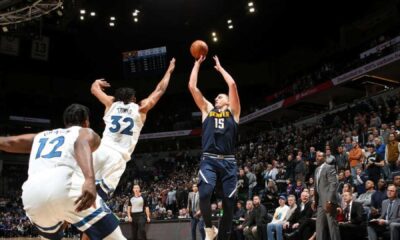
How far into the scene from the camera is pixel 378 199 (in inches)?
379

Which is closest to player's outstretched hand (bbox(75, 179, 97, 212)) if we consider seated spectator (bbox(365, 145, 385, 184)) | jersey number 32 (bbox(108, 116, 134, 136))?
jersey number 32 (bbox(108, 116, 134, 136))

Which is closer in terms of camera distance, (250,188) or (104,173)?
(104,173)

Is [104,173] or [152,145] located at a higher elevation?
[152,145]

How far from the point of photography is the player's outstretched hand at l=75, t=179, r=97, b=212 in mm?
3137

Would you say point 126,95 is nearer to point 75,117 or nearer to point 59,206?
point 75,117

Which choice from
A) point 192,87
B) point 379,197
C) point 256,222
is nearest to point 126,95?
point 192,87

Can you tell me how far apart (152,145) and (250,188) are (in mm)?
23550

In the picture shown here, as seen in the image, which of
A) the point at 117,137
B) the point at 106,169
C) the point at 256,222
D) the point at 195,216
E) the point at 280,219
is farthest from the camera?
Answer: the point at 195,216

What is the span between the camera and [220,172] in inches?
221

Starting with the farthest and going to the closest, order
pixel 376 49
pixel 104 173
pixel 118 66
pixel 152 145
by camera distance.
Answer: pixel 152 145, pixel 118 66, pixel 376 49, pixel 104 173

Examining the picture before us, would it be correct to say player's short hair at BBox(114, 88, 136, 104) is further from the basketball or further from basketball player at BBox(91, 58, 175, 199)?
the basketball

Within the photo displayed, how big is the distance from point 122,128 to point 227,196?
4.90 ft

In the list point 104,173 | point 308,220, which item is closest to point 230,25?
point 308,220

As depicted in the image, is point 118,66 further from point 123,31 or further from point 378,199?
point 378,199
